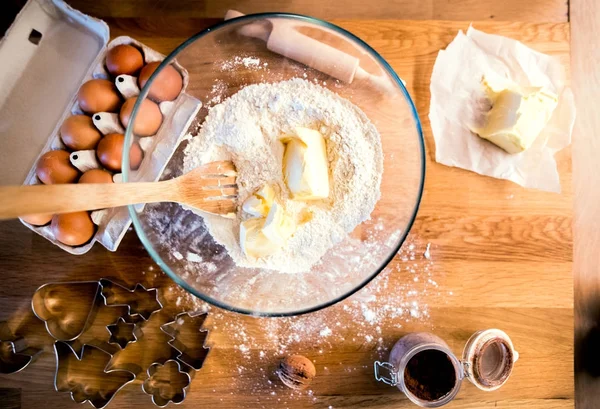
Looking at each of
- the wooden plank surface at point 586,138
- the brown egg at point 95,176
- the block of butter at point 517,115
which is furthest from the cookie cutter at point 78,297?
the wooden plank surface at point 586,138

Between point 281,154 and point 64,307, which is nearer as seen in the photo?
point 281,154

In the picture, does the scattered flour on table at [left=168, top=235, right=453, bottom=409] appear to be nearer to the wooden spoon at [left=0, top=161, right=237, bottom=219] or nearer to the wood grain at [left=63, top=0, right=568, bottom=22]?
the wooden spoon at [left=0, top=161, right=237, bottom=219]

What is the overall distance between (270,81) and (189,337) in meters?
0.75

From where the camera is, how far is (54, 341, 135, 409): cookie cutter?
1316 mm

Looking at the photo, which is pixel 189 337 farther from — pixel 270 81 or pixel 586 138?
pixel 586 138

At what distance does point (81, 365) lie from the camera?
4.43ft

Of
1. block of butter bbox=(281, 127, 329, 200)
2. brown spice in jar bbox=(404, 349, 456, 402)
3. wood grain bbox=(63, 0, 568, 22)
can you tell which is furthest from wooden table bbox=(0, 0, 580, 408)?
block of butter bbox=(281, 127, 329, 200)

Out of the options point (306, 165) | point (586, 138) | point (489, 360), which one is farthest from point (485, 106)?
point (489, 360)

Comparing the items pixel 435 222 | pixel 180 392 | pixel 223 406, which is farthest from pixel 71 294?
pixel 435 222

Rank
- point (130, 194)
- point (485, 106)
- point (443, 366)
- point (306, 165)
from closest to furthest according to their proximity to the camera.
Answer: point (130, 194) < point (306, 165) < point (443, 366) < point (485, 106)

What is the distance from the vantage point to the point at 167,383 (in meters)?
1.37

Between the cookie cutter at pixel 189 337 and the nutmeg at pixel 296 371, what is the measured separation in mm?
220

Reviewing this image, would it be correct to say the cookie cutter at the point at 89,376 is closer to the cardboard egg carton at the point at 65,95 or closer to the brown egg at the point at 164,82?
the cardboard egg carton at the point at 65,95

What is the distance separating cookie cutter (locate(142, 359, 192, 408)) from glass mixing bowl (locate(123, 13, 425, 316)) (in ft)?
0.89
